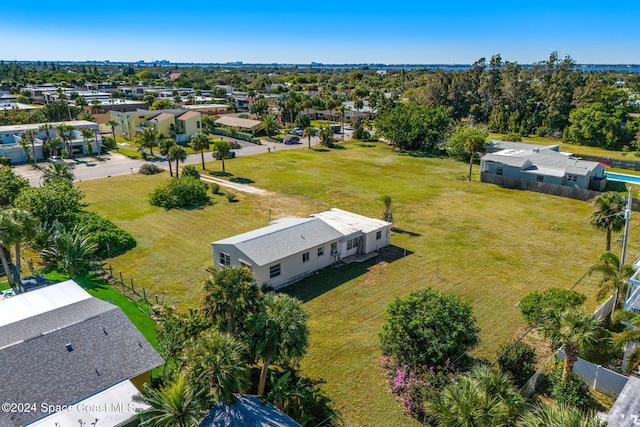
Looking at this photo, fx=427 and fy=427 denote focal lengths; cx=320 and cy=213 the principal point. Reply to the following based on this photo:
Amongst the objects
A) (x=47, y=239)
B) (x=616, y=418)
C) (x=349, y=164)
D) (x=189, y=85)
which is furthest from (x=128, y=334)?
(x=189, y=85)

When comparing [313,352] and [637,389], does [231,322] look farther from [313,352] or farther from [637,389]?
[637,389]

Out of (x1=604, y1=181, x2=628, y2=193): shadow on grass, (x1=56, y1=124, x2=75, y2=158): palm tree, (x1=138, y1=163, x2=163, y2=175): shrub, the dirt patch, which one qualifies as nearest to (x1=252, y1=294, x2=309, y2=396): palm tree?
the dirt patch

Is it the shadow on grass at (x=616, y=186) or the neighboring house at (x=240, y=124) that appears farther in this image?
the neighboring house at (x=240, y=124)

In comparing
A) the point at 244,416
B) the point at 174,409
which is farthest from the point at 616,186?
the point at 174,409

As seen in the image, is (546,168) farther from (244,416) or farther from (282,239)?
(244,416)

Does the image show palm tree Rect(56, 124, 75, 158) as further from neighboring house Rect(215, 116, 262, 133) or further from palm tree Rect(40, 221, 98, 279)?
palm tree Rect(40, 221, 98, 279)

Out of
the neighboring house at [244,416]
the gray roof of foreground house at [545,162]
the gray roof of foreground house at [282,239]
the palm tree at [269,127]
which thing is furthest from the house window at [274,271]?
the palm tree at [269,127]

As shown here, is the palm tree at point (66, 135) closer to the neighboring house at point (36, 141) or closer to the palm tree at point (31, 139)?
the neighboring house at point (36, 141)
